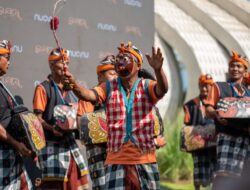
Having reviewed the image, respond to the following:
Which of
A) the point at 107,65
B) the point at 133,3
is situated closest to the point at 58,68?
the point at 107,65

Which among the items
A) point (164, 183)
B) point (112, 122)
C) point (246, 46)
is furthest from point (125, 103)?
point (246, 46)

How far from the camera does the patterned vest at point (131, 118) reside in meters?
5.57

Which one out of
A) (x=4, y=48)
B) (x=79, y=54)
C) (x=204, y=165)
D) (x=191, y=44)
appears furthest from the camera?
(x=191, y=44)

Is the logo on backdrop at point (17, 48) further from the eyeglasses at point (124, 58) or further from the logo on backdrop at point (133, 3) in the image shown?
the eyeglasses at point (124, 58)

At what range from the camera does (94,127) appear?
7.05 m

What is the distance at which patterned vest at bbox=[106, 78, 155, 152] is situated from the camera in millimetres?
5566

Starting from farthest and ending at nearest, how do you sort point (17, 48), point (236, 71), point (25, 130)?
point (17, 48) < point (236, 71) < point (25, 130)

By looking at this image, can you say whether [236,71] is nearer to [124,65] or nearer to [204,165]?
[204,165]

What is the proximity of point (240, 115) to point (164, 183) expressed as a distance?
18.8ft

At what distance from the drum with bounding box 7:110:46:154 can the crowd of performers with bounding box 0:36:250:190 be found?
64mm

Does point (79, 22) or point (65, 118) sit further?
point (79, 22)

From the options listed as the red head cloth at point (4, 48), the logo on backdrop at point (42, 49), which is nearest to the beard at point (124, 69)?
the red head cloth at point (4, 48)

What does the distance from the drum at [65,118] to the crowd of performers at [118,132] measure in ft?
0.25

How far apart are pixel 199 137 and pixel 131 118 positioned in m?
3.96
